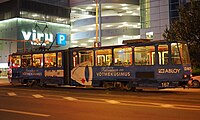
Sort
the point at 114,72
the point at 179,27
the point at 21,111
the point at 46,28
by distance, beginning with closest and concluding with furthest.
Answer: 1. the point at 21,111
2. the point at 114,72
3. the point at 179,27
4. the point at 46,28

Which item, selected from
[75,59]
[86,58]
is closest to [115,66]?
[86,58]

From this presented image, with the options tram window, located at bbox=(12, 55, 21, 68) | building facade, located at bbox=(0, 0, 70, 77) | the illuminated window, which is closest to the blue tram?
tram window, located at bbox=(12, 55, 21, 68)

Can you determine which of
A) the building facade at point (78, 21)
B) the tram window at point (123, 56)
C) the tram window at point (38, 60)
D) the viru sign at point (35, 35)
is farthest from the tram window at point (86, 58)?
the viru sign at point (35, 35)

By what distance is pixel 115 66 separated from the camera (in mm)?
20984

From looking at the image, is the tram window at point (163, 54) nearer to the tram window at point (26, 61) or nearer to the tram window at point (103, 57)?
the tram window at point (103, 57)

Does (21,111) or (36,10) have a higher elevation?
(36,10)

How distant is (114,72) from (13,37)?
3873cm

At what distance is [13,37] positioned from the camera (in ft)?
182

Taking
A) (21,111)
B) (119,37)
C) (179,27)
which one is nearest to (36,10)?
(119,37)

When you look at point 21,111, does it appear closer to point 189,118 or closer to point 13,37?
point 189,118

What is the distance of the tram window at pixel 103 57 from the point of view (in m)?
21.3

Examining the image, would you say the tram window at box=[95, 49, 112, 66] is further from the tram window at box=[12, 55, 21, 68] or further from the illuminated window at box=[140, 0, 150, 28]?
the illuminated window at box=[140, 0, 150, 28]

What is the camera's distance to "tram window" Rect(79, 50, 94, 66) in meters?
22.3

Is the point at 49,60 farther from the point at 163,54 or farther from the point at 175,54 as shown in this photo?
the point at 175,54
